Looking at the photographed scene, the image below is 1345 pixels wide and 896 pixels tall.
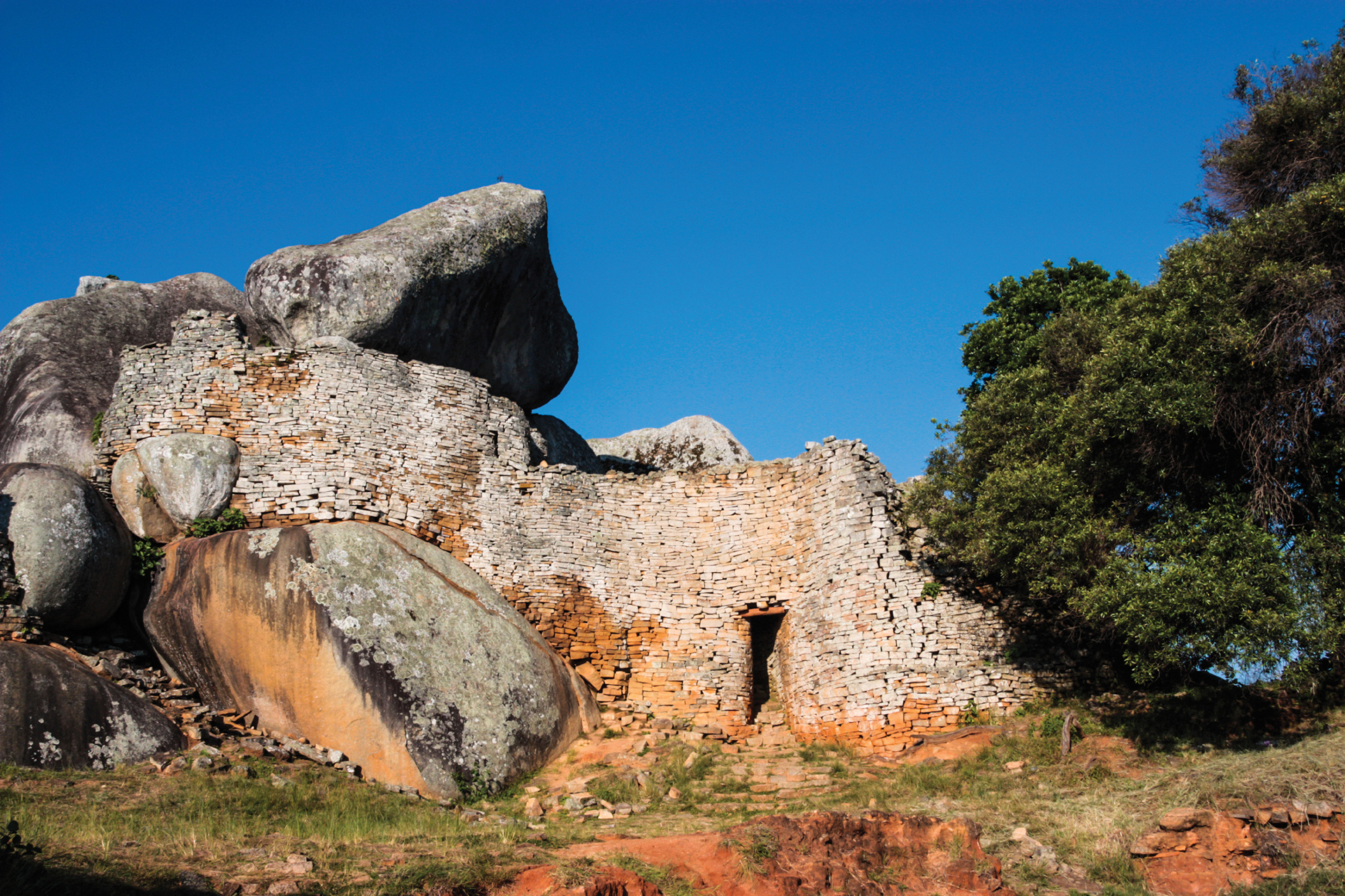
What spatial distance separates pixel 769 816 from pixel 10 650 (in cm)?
1139

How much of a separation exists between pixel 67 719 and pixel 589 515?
32.4 feet

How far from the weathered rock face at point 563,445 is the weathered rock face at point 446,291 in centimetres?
68

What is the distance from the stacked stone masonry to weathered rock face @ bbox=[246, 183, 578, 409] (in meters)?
1.35

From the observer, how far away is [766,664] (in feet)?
69.1

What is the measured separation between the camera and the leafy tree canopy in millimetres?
13531

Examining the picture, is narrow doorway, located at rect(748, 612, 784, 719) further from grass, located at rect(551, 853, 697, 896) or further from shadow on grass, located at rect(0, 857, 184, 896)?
shadow on grass, located at rect(0, 857, 184, 896)

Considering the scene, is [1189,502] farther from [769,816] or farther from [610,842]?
[610,842]

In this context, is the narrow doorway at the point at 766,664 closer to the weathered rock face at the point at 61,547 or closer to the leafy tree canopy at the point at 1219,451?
the leafy tree canopy at the point at 1219,451

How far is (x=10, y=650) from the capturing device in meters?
14.5

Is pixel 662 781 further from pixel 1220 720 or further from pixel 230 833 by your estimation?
pixel 1220 720

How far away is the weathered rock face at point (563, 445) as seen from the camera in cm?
2630

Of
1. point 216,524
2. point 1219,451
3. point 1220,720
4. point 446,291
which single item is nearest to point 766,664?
point 1220,720

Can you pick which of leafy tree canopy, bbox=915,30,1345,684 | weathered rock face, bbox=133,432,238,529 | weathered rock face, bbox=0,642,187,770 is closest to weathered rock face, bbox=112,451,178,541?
weathered rock face, bbox=133,432,238,529

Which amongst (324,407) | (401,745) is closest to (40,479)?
(324,407)
